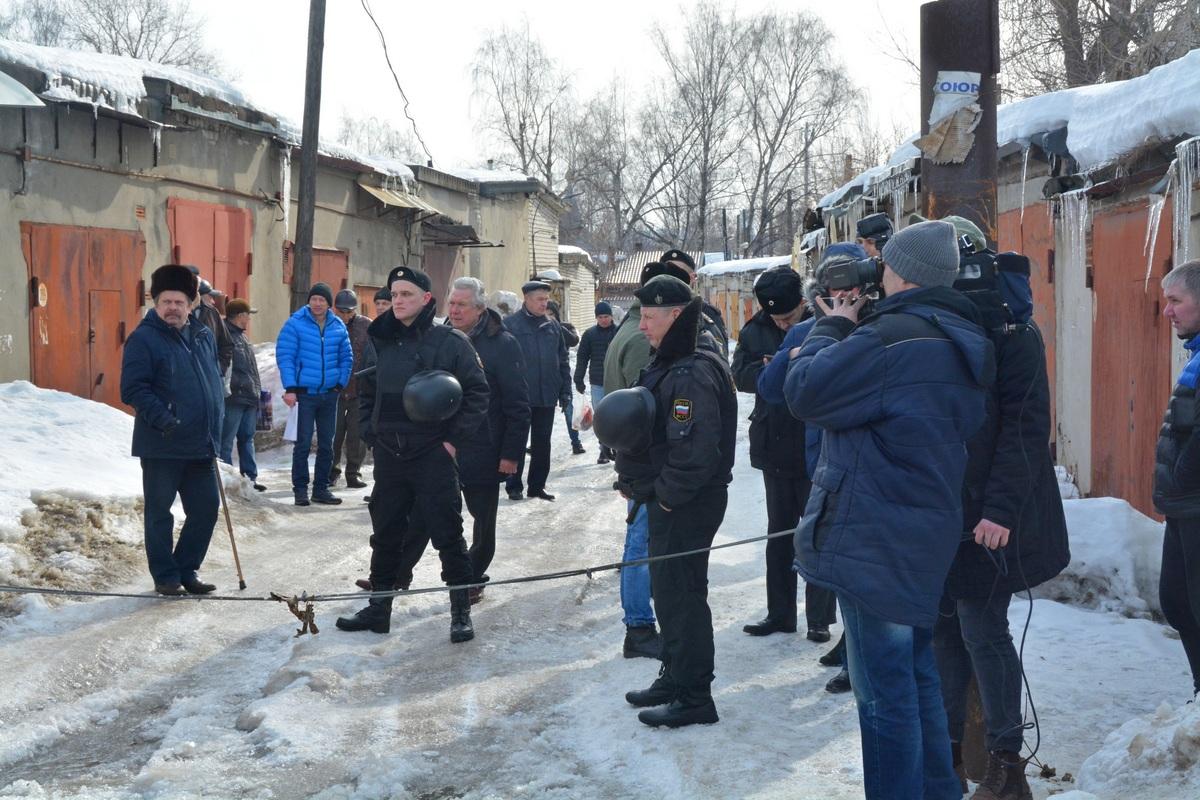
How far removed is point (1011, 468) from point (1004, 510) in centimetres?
14

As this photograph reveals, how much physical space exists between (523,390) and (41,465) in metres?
3.89

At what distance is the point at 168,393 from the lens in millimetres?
6930

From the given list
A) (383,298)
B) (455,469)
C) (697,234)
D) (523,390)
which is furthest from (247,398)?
(697,234)

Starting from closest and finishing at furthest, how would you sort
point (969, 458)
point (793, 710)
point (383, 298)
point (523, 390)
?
1. point (969, 458)
2. point (793, 710)
3. point (523, 390)
4. point (383, 298)

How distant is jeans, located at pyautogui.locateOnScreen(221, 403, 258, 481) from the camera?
34.7 feet

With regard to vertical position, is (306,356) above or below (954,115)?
below

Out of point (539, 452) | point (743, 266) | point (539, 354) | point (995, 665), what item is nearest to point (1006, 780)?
point (995, 665)

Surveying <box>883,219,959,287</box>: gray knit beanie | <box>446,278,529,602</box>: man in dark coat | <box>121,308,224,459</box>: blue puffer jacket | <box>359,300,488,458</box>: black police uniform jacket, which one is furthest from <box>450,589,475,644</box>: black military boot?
<box>883,219,959,287</box>: gray knit beanie

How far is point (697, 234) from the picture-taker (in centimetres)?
5412

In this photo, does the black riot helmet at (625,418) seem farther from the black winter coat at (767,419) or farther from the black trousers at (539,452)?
the black trousers at (539,452)

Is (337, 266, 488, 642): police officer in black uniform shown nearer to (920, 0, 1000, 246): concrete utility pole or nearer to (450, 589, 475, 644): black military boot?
(450, 589, 475, 644): black military boot

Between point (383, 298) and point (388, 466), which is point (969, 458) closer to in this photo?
point (388, 466)

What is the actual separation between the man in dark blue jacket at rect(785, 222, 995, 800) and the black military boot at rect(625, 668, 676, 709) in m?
1.50

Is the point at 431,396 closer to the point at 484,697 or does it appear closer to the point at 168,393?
the point at 484,697
